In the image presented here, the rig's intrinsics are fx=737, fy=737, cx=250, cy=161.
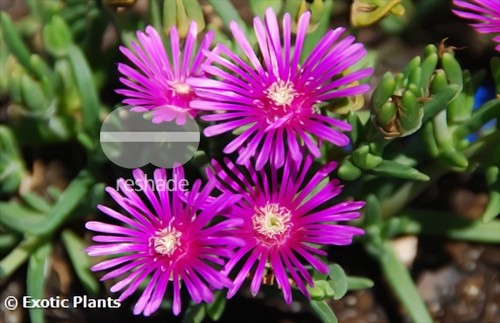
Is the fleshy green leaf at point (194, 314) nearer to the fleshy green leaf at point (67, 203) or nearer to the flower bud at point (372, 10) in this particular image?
the fleshy green leaf at point (67, 203)

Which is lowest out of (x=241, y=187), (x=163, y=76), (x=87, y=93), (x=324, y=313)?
(x=324, y=313)

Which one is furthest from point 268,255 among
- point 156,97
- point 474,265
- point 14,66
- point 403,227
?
point 14,66

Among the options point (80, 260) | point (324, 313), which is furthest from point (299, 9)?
point (80, 260)

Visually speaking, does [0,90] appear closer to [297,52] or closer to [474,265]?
[297,52]

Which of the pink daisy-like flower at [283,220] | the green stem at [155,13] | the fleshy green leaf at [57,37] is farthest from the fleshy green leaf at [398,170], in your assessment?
the fleshy green leaf at [57,37]

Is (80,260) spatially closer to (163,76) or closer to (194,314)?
(194,314)

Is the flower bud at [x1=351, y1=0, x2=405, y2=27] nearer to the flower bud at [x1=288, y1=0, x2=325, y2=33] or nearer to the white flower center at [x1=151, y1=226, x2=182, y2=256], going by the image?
the flower bud at [x1=288, y1=0, x2=325, y2=33]
